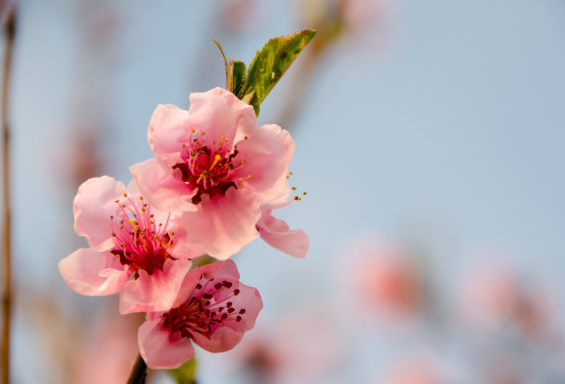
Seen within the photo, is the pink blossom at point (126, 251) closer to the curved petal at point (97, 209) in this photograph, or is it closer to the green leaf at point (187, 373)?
the curved petal at point (97, 209)

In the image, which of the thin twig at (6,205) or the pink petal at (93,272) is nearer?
the pink petal at (93,272)

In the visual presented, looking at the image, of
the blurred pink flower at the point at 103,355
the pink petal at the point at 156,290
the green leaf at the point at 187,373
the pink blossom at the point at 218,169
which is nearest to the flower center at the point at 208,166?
the pink blossom at the point at 218,169

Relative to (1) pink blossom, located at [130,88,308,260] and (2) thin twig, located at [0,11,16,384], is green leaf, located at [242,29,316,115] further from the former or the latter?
(2) thin twig, located at [0,11,16,384]

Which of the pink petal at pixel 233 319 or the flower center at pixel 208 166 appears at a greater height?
the flower center at pixel 208 166

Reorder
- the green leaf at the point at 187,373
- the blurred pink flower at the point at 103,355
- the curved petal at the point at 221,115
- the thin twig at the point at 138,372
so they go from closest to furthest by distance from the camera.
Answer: the thin twig at the point at 138,372 → the curved petal at the point at 221,115 → the green leaf at the point at 187,373 → the blurred pink flower at the point at 103,355

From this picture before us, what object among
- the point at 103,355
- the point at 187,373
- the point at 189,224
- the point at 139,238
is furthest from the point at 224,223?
the point at 103,355

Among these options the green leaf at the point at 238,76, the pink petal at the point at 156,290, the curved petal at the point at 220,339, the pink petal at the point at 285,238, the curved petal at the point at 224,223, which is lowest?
the curved petal at the point at 220,339

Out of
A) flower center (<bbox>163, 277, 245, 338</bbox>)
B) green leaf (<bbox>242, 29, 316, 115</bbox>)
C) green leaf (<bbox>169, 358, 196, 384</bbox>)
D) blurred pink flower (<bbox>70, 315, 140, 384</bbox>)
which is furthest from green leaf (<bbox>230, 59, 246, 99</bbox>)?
blurred pink flower (<bbox>70, 315, 140, 384</bbox>)
